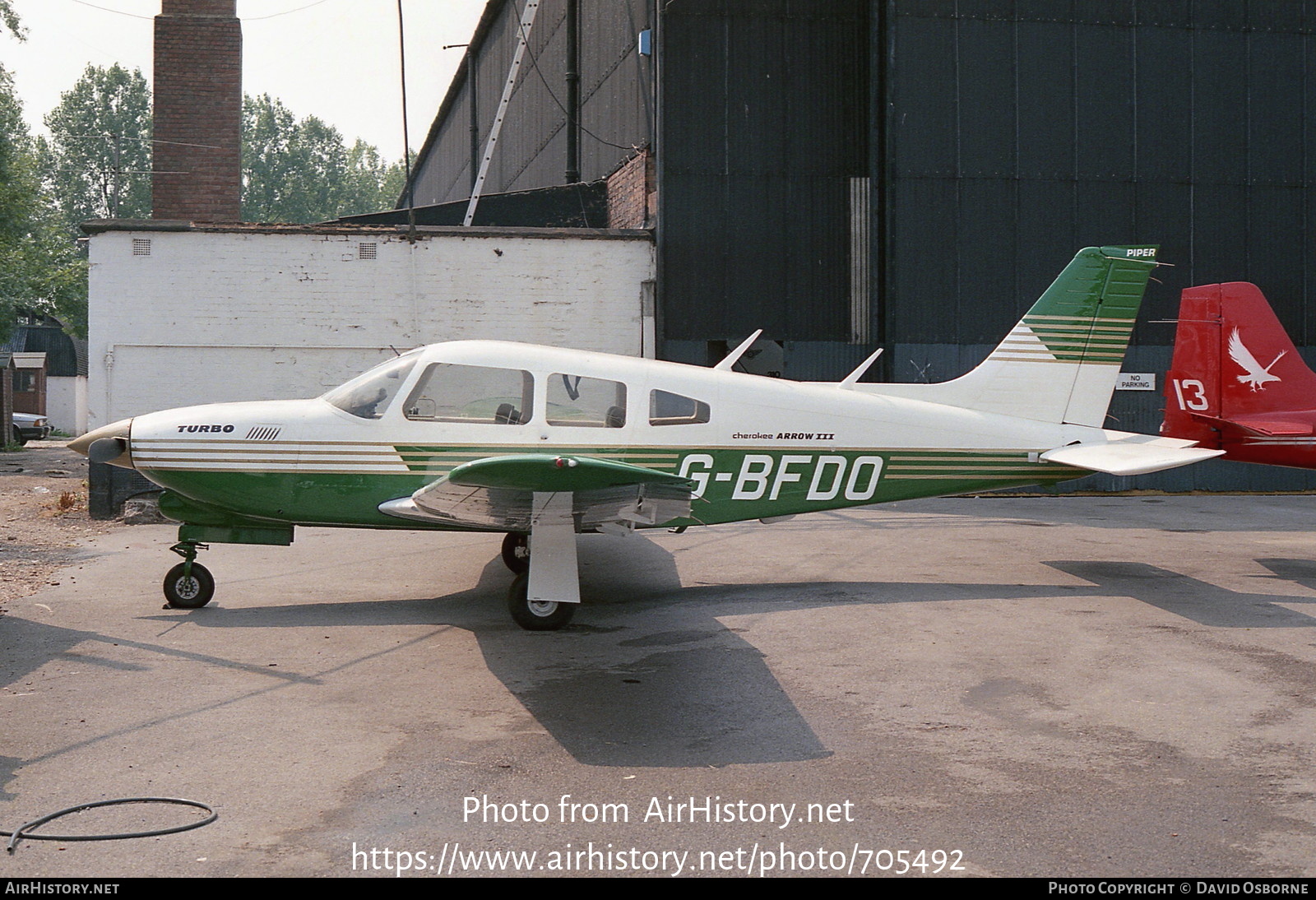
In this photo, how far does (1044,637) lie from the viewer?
23.5 ft

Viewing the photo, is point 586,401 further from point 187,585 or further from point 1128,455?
point 1128,455

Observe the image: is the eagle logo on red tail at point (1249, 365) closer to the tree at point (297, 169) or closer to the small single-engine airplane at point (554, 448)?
the small single-engine airplane at point (554, 448)

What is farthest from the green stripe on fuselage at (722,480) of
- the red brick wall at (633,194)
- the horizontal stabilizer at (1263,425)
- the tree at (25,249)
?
the tree at (25,249)

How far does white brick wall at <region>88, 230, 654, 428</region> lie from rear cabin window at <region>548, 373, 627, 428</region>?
8.86 m

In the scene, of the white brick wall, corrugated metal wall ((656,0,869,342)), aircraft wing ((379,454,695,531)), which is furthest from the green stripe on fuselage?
corrugated metal wall ((656,0,869,342))

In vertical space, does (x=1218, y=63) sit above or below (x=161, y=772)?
above

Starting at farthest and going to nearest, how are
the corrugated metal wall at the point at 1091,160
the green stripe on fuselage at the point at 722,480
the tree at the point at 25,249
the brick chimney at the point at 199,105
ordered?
the tree at the point at 25,249 < the brick chimney at the point at 199,105 < the corrugated metal wall at the point at 1091,160 < the green stripe on fuselage at the point at 722,480

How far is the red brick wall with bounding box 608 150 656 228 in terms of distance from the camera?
58.9 feet

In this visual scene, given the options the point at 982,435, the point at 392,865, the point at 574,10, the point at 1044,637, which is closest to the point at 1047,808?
the point at 392,865

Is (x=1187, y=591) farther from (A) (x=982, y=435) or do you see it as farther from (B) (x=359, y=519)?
(B) (x=359, y=519)

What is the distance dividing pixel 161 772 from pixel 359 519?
3.67 metres

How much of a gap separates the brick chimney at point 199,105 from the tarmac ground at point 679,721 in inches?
441

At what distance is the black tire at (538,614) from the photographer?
288 inches

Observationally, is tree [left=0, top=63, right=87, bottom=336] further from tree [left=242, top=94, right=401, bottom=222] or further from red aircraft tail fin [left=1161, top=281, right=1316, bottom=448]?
tree [left=242, top=94, right=401, bottom=222]
